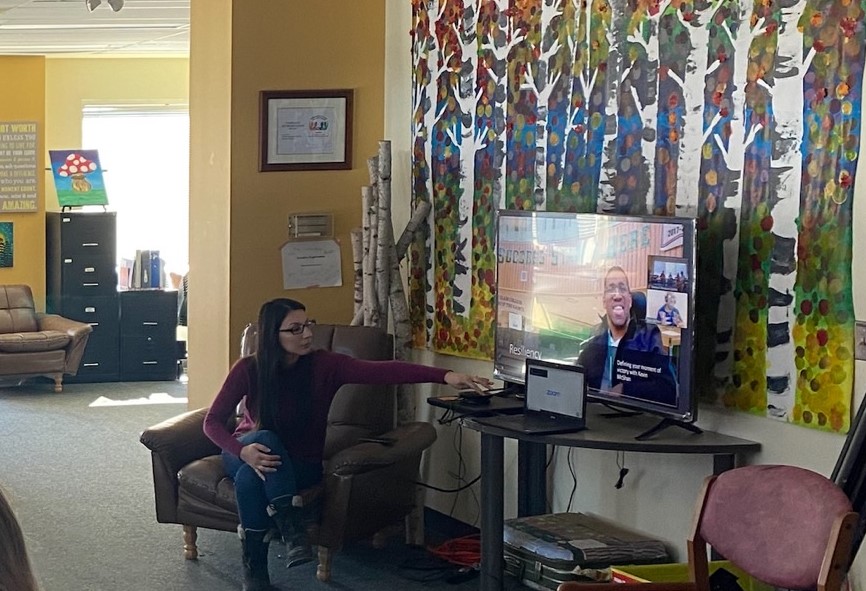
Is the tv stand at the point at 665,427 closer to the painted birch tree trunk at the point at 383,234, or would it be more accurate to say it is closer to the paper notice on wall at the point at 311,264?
the painted birch tree trunk at the point at 383,234

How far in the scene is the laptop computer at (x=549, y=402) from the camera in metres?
4.19

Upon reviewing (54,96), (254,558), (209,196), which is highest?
(54,96)

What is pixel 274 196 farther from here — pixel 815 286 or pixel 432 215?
pixel 815 286

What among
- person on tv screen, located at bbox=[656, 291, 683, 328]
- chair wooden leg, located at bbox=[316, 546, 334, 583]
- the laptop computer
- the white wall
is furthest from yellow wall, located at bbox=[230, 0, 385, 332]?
person on tv screen, located at bbox=[656, 291, 683, 328]

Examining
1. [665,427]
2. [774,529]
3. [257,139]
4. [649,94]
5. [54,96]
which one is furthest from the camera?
[54,96]

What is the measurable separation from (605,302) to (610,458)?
0.68m

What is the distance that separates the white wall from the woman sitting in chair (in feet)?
1.86

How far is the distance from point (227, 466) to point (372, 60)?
2098mm

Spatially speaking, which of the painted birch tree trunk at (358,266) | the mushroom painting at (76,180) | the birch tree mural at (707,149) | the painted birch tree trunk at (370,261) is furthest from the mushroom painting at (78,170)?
the birch tree mural at (707,149)

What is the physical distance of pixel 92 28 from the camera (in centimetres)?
849

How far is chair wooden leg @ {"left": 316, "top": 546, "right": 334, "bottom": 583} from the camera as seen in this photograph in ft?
16.0

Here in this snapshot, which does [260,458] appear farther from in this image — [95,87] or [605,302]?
[95,87]

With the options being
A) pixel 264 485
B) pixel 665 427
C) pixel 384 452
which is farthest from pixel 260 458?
pixel 665 427

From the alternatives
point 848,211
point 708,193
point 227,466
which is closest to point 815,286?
point 848,211
